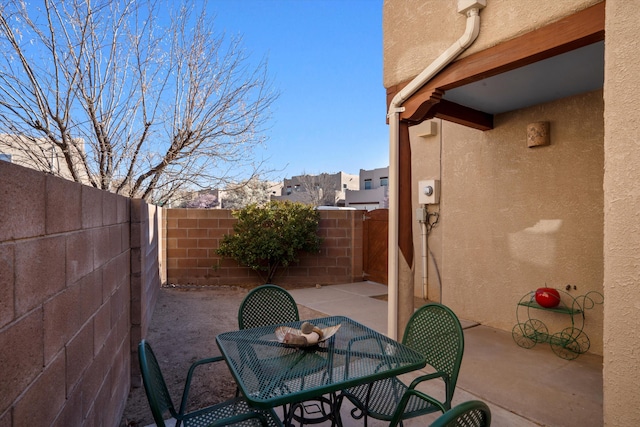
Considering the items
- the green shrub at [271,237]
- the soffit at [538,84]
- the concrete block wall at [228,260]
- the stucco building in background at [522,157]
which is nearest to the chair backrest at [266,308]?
the stucco building in background at [522,157]

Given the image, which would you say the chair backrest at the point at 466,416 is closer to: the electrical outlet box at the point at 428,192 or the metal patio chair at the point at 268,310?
the metal patio chair at the point at 268,310

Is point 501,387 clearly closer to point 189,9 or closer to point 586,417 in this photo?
point 586,417

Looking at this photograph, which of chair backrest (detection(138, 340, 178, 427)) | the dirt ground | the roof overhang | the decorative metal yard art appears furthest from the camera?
the decorative metal yard art

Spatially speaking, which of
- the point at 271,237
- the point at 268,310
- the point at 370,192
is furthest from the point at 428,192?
the point at 370,192

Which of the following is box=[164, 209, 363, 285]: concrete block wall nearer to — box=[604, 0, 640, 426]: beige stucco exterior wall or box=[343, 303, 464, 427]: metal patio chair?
box=[343, 303, 464, 427]: metal patio chair

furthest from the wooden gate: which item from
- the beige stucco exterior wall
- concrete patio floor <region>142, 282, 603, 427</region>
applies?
the beige stucco exterior wall

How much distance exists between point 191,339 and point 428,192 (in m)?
3.59

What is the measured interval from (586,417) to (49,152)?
251 inches

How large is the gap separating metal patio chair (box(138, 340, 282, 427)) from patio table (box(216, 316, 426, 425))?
0.14 metres

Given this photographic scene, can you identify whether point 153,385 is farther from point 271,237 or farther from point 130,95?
point 271,237

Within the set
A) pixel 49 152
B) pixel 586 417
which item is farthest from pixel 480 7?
pixel 49 152

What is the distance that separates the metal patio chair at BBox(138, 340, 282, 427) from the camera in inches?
55.3

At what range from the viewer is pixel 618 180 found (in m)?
1.96

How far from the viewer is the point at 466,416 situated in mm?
1058
